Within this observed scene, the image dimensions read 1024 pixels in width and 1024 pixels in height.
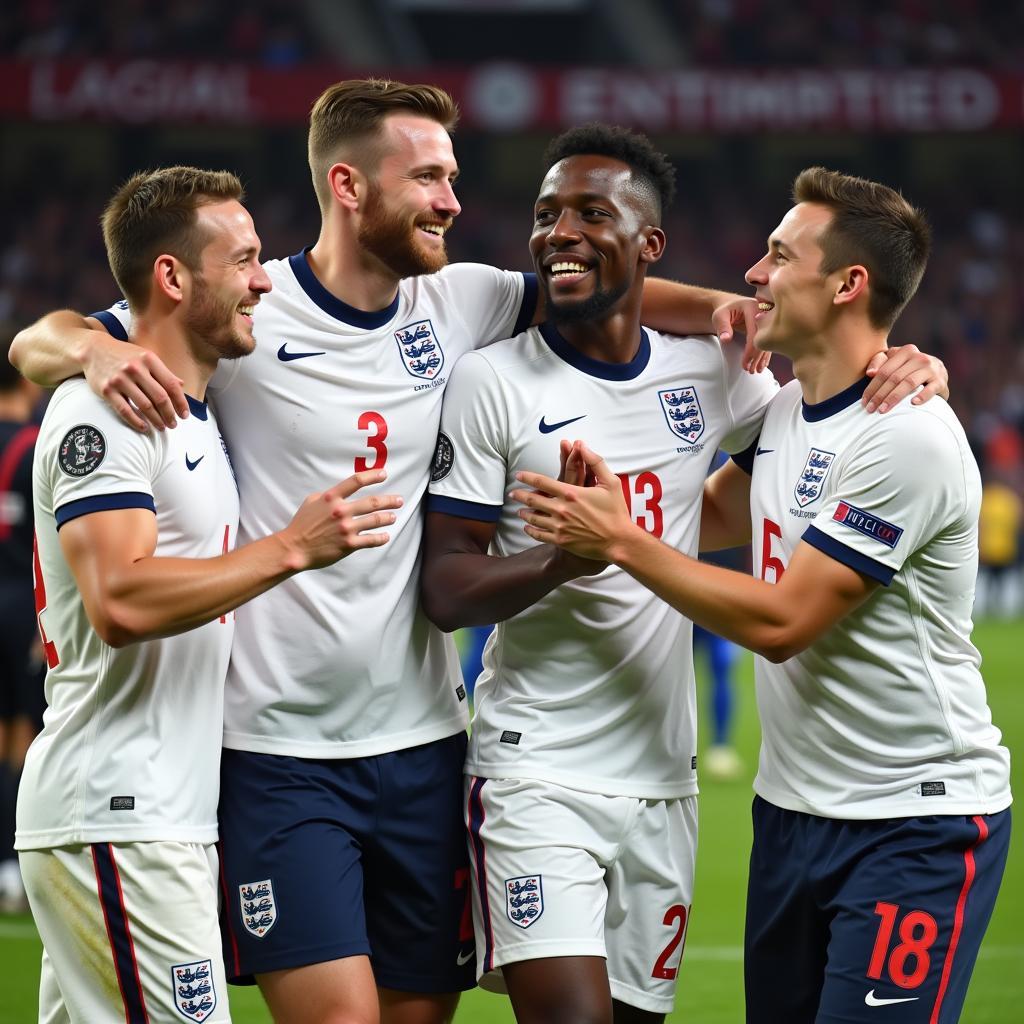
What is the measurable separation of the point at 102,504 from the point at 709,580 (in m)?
1.37

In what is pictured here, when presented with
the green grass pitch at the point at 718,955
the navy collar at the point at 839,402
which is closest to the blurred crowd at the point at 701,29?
the green grass pitch at the point at 718,955

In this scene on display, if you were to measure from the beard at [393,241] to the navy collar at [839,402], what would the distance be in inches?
41.4

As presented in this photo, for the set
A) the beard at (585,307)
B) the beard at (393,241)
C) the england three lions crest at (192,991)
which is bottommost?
the england three lions crest at (192,991)

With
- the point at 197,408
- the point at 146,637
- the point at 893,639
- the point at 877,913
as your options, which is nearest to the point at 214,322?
the point at 197,408

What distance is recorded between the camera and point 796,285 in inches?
154

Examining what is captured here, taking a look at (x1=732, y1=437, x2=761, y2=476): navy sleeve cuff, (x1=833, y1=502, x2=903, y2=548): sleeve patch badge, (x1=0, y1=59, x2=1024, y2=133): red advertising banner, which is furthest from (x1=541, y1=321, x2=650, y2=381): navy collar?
(x1=0, y1=59, x2=1024, y2=133): red advertising banner

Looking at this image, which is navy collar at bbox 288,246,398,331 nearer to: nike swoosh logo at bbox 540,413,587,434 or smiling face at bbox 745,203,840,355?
nike swoosh logo at bbox 540,413,587,434

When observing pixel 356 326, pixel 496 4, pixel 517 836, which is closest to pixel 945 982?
pixel 517 836

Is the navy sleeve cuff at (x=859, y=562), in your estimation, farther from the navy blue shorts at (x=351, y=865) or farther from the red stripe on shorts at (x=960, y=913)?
the navy blue shorts at (x=351, y=865)

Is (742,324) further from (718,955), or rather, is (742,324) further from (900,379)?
(718,955)

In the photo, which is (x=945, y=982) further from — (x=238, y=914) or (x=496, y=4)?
(x=496, y=4)

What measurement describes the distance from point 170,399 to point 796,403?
64.0 inches

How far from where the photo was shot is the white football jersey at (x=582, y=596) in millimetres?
3986

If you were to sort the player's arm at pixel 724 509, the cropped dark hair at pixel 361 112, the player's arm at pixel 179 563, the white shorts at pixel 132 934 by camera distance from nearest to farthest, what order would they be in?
1. the player's arm at pixel 179 563
2. the white shorts at pixel 132 934
3. the cropped dark hair at pixel 361 112
4. the player's arm at pixel 724 509
